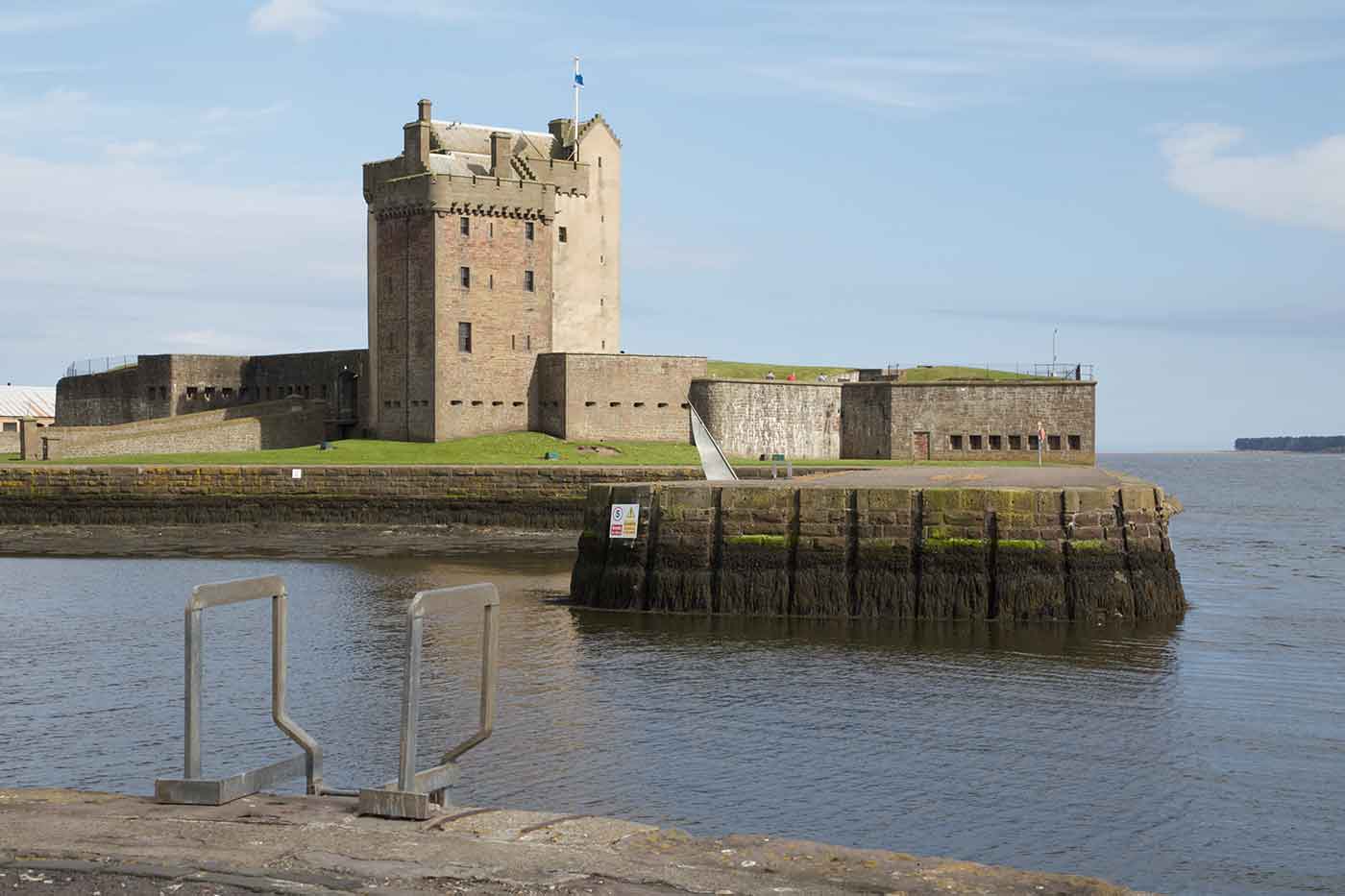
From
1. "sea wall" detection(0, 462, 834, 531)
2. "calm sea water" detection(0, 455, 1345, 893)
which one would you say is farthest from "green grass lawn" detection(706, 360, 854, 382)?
"calm sea water" detection(0, 455, 1345, 893)

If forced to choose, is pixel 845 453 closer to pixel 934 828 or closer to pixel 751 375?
pixel 751 375

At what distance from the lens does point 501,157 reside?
68.0m

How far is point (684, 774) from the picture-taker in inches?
613

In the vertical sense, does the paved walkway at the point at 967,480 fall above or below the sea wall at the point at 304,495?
above

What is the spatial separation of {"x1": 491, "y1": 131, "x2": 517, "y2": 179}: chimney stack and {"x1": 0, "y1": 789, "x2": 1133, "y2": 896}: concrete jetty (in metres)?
59.1

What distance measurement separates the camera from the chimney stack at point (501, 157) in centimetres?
6775

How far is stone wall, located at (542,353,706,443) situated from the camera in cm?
6656

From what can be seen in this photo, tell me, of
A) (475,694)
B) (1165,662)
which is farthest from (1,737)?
(1165,662)

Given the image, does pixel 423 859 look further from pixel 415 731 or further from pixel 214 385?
pixel 214 385

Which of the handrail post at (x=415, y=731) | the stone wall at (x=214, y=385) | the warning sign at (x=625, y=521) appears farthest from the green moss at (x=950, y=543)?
the stone wall at (x=214, y=385)

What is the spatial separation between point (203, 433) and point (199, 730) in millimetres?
57492

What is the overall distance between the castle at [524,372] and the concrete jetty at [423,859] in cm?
5514

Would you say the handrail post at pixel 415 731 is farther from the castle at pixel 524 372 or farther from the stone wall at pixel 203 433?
the stone wall at pixel 203 433

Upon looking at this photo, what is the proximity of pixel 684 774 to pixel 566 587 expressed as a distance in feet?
60.5
